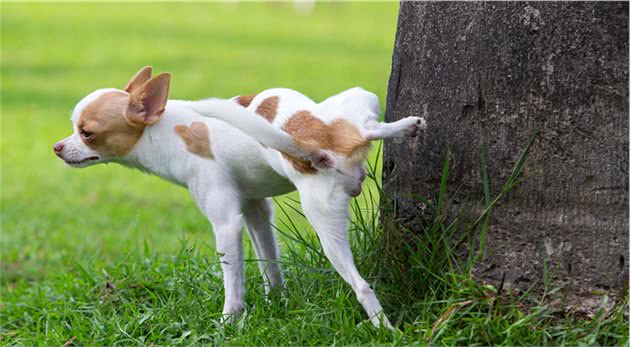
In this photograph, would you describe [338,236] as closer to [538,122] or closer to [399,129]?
[399,129]

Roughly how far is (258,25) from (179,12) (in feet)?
7.45

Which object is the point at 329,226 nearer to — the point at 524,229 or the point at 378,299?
the point at 378,299

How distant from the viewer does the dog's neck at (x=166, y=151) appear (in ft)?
13.4

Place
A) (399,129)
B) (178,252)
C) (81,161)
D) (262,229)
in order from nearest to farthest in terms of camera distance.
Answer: (399,129) < (81,161) < (262,229) < (178,252)

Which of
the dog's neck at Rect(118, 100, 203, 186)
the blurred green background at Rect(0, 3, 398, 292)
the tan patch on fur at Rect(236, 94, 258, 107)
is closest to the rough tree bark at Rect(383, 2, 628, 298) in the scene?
the tan patch on fur at Rect(236, 94, 258, 107)

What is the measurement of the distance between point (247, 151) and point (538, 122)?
3.86 feet

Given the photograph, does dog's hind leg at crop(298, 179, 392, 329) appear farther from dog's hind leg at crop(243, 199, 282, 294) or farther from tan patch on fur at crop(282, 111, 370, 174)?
dog's hind leg at crop(243, 199, 282, 294)

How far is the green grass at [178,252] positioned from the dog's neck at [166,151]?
461 mm

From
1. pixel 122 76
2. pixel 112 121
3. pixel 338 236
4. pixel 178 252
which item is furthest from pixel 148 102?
pixel 122 76

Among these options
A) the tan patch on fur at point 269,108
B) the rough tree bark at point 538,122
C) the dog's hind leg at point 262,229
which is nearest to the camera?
the rough tree bark at point 538,122

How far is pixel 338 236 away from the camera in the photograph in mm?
3631

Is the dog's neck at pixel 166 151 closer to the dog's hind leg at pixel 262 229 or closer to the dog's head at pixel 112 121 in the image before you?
the dog's head at pixel 112 121

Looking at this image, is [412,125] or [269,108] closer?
[412,125]

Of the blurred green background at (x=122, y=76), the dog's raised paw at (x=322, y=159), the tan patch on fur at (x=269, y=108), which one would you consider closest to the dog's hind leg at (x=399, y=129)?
the dog's raised paw at (x=322, y=159)
